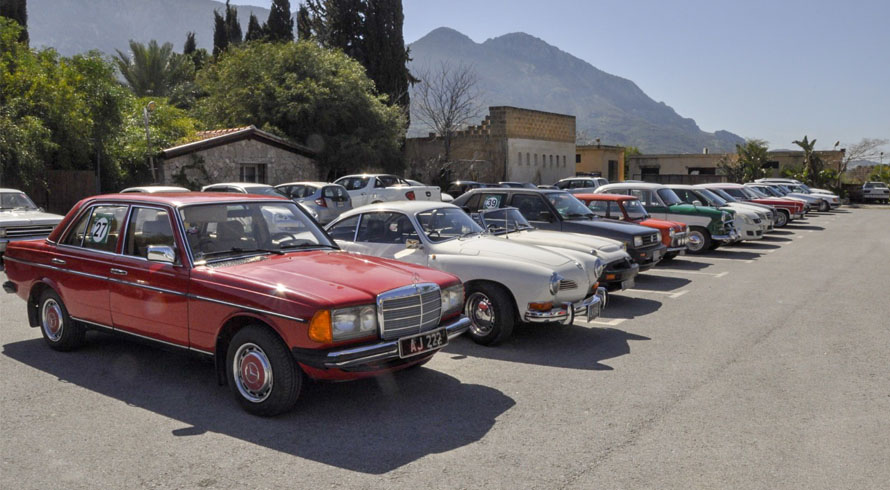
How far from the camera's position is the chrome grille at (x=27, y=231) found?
13656mm

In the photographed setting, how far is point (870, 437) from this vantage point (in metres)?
5.08

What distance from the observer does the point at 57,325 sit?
717 cm

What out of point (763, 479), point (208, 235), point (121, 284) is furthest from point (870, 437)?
point (121, 284)

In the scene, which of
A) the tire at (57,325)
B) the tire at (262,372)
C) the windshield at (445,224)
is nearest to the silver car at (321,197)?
the windshield at (445,224)

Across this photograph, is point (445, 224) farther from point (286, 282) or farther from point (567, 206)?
point (567, 206)

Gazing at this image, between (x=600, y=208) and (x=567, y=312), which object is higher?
(x=600, y=208)

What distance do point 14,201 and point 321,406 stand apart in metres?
12.5

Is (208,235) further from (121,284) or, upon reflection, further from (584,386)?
(584,386)

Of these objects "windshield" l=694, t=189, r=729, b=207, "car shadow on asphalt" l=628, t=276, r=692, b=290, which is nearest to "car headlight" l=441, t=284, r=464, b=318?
"car shadow on asphalt" l=628, t=276, r=692, b=290

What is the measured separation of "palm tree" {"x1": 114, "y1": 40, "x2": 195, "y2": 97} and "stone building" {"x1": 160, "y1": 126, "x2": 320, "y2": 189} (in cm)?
1712

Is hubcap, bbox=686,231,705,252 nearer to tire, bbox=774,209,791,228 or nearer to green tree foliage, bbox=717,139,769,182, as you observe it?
tire, bbox=774,209,791,228

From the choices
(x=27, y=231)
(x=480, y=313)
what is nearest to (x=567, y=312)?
(x=480, y=313)

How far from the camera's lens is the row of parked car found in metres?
5.30

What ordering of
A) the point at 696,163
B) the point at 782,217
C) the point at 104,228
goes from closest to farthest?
1. the point at 104,228
2. the point at 782,217
3. the point at 696,163
